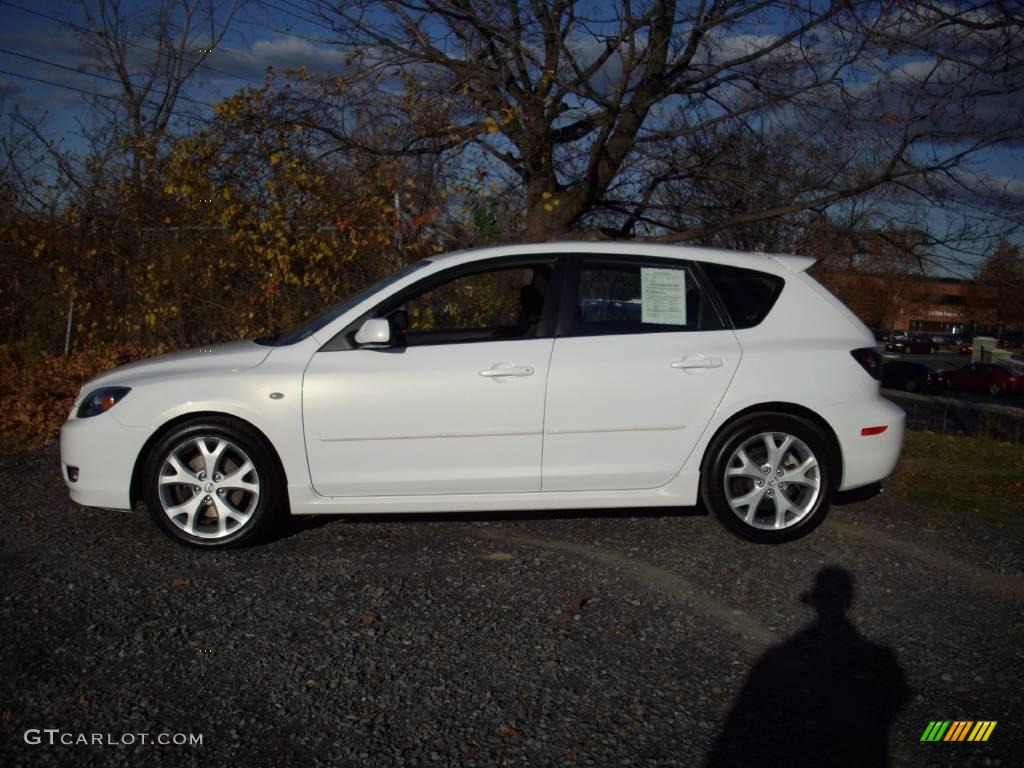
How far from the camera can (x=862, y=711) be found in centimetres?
328

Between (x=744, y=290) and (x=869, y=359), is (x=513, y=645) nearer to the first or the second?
(x=744, y=290)

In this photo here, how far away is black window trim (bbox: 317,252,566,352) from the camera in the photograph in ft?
17.0

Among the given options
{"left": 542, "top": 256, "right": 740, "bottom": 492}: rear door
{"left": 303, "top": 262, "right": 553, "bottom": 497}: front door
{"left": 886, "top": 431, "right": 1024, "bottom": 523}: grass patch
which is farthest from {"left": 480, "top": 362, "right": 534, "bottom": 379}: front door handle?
{"left": 886, "top": 431, "right": 1024, "bottom": 523}: grass patch

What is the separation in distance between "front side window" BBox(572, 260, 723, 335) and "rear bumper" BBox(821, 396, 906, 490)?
0.87 meters

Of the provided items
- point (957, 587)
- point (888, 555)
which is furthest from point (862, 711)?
point (888, 555)

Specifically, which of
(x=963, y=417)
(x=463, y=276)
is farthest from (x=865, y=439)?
(x=963, y=417)

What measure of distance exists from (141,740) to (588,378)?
112 inches

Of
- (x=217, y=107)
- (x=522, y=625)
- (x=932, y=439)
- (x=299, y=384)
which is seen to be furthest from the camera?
(x=217, y=107)

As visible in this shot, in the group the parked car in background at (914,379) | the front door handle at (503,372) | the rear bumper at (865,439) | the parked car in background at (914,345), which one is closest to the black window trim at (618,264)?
the front door handle at (503,372)

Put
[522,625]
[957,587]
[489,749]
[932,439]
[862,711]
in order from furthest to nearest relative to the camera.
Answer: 1. [932,439]
2. [957,587]
3. [522,625]
4. [862,711]
5. [489,749]

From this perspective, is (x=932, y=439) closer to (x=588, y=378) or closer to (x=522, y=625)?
(x=588, y=378)

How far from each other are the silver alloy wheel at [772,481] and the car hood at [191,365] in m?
2.70

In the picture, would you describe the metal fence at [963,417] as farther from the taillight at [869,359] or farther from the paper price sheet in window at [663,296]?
the paper price sheet in window at [663,296]

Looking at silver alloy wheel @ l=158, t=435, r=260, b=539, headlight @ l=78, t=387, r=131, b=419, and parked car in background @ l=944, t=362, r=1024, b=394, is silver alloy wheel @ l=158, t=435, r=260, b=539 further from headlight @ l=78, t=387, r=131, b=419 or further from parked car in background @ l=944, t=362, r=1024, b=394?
parked car in background @ l=944, t=362, r=1024, b=394
